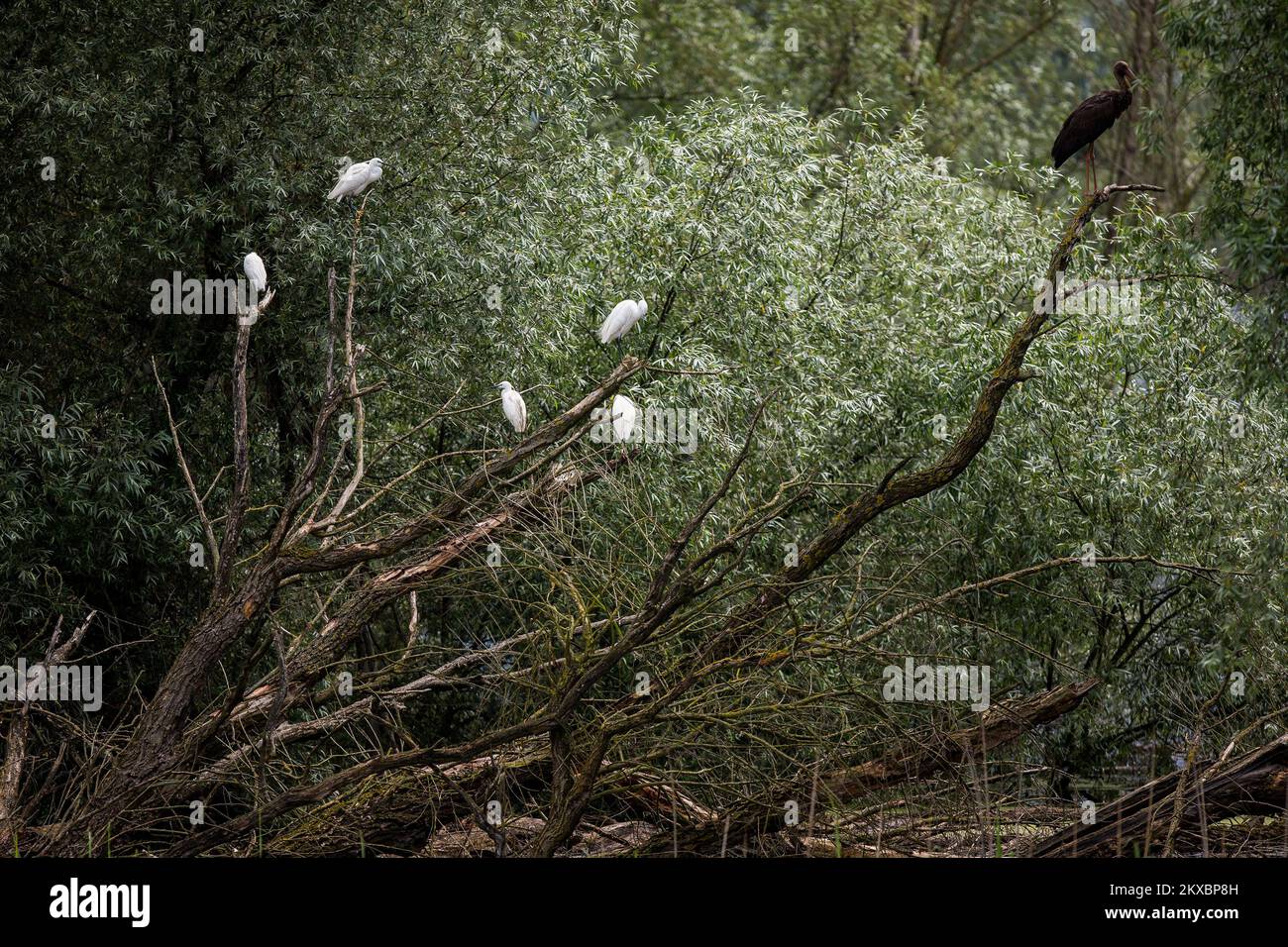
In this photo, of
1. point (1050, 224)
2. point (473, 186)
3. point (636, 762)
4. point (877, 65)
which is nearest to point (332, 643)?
point (636, 762)

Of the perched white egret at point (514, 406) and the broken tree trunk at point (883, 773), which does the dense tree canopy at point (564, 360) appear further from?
the broken tree trunk at point (883, 773)

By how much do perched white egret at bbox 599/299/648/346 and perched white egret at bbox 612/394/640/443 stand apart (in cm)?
83

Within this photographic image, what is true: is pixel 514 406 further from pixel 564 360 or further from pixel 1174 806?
pixel 1174 806

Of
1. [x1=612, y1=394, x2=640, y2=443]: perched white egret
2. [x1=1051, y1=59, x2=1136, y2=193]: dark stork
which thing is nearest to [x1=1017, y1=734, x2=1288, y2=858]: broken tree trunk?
[x1=612, y1=394, x2=640, y2=443]: perched white egret

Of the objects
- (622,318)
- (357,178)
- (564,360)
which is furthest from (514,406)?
(564,360)

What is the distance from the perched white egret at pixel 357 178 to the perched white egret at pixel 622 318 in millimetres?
1828

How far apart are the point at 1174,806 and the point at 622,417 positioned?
3.80 meters

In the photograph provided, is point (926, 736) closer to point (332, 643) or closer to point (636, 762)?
point (636, 762)

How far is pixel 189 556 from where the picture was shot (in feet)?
34.2

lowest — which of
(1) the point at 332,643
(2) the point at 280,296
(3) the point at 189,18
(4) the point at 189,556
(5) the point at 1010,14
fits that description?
(1) the point at 332,643

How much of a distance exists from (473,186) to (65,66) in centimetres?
297

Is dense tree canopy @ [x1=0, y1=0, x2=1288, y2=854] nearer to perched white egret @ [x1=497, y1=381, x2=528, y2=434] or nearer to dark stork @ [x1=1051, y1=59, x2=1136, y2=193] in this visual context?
dark stork @ [x1=1051, y1=59, x2=1136, y2=193]

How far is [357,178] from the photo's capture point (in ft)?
31.2

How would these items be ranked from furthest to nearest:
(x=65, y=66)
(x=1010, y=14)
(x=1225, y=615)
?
(x=1010, y=14) < (x=65, y=66) < (x=1225, y=615)
